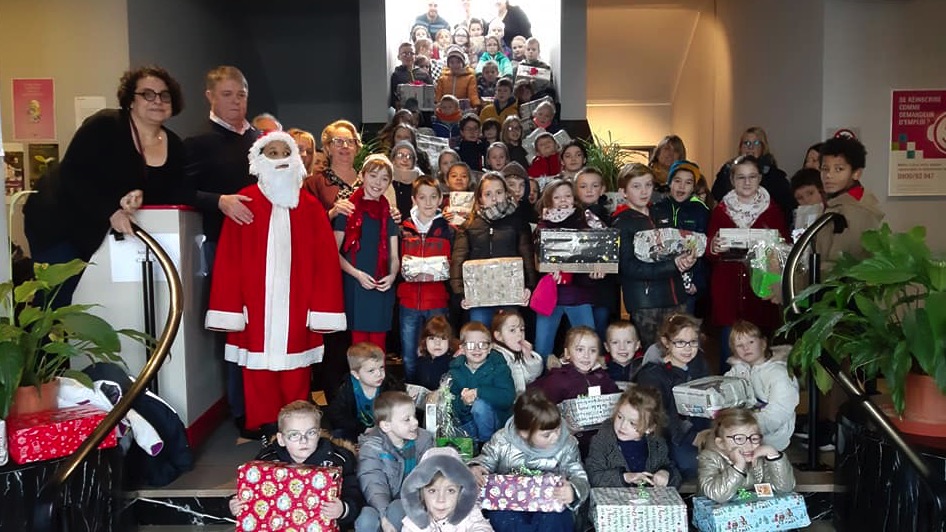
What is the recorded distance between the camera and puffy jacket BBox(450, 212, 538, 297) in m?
4.89

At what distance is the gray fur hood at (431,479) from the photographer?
3332 millimetres

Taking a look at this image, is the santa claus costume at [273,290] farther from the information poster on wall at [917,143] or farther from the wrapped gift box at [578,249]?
the information poster on wall at [917,143]

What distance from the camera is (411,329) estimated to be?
16.0 feet

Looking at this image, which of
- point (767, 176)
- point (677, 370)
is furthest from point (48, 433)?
point (767, 176)

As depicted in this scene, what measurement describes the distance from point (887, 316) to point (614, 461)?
1.26m

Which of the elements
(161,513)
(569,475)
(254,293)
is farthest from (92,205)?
(569,475)

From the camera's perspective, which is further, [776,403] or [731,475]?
[776,403]

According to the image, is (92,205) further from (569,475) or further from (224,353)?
(569,475)

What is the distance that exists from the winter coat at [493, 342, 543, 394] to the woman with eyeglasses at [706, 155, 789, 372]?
1271 mm

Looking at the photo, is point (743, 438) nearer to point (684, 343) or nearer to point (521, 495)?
point (684, 343)

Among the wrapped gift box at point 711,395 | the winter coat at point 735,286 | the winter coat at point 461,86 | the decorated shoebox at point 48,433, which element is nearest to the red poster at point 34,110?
the winter coat at point 461,86

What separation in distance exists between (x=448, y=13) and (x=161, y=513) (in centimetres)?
934

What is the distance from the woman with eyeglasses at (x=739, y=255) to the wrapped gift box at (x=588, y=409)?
128cm

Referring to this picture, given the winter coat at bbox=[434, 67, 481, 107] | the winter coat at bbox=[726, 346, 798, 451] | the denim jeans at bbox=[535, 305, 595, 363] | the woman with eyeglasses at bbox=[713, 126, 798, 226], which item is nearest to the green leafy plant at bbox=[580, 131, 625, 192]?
the woman with eyeglasses at bbox=[713, 126, 798, 226]
